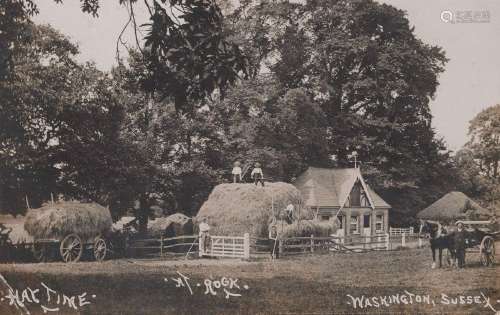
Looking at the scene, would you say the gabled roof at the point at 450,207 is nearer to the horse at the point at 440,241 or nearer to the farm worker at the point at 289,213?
the farm worker at the point at 289,213

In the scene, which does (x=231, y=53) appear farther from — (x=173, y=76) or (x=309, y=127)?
(x=309, y=127)

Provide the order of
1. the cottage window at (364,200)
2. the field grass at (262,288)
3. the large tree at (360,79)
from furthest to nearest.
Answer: the cottage window at (364,200) < the large tree at (360,79) < the field grass at (262,288)

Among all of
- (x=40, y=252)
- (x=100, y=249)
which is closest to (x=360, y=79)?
(x=100, y=249)

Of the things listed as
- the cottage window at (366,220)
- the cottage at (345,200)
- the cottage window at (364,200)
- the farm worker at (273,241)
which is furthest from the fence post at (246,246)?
the cottage window at (366,220)

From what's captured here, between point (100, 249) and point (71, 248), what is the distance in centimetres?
110

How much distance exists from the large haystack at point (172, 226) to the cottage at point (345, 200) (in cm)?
470

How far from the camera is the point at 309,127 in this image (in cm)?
2061

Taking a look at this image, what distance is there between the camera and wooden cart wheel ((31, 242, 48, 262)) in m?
12.7

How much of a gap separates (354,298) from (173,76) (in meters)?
4.42

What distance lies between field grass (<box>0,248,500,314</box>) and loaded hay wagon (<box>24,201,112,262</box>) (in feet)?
4.78

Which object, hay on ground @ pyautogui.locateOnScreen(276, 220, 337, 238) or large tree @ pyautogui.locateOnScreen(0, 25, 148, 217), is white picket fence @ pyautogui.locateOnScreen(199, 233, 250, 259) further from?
large tree @ pyautogui.locateOnScreen(0, 25, 148, 217)

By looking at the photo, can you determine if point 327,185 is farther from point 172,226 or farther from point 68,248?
point 68,248

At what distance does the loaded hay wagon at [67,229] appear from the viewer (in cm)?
1277

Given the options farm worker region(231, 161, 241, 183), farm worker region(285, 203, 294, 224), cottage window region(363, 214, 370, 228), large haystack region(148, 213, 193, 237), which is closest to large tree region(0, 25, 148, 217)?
large haystack region(148, 213, 193, 237)
